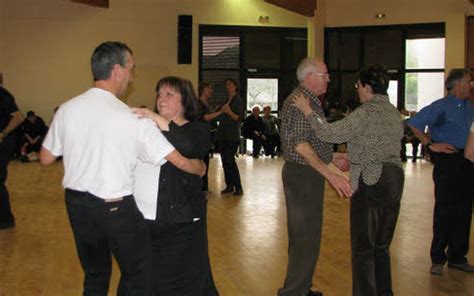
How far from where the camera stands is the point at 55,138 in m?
2.81

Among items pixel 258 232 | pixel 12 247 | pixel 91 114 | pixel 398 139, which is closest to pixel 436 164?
pixel 398 139

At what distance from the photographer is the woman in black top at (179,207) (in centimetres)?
305

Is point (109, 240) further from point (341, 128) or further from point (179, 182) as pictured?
point (341, 128)

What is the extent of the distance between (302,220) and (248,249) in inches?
72.4

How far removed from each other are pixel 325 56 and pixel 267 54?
5.04 ft

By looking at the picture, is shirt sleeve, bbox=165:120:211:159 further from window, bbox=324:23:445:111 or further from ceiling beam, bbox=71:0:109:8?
ceiling beam, bbox=71:0:109:8

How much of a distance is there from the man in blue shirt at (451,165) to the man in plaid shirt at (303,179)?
1240mm

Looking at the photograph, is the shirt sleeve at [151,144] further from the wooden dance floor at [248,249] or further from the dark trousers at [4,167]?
the dark trousers at [4,167]

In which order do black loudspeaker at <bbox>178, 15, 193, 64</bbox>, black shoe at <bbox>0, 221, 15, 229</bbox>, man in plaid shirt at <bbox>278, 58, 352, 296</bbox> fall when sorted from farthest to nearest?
1. black loudspeaker at <bbox>178, 15, 193, 64</bbox>
2. black shoe at <bbox>0, 221, 15, 229</bbox>
3. man in plaid shirt at <bbox>278, 58, 352, 296</bbox>

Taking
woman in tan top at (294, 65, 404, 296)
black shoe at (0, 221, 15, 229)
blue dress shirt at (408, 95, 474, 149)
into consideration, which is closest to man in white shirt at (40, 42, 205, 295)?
woman in tan top at (294, 65, 404, 296)

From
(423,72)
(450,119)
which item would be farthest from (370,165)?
(423,72)

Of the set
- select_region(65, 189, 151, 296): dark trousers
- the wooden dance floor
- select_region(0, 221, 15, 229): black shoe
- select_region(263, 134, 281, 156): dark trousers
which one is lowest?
the wooden dance floor

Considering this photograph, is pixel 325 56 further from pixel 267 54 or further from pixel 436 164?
pixel 436 164

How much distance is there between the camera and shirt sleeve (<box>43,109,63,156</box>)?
2.77 meters
